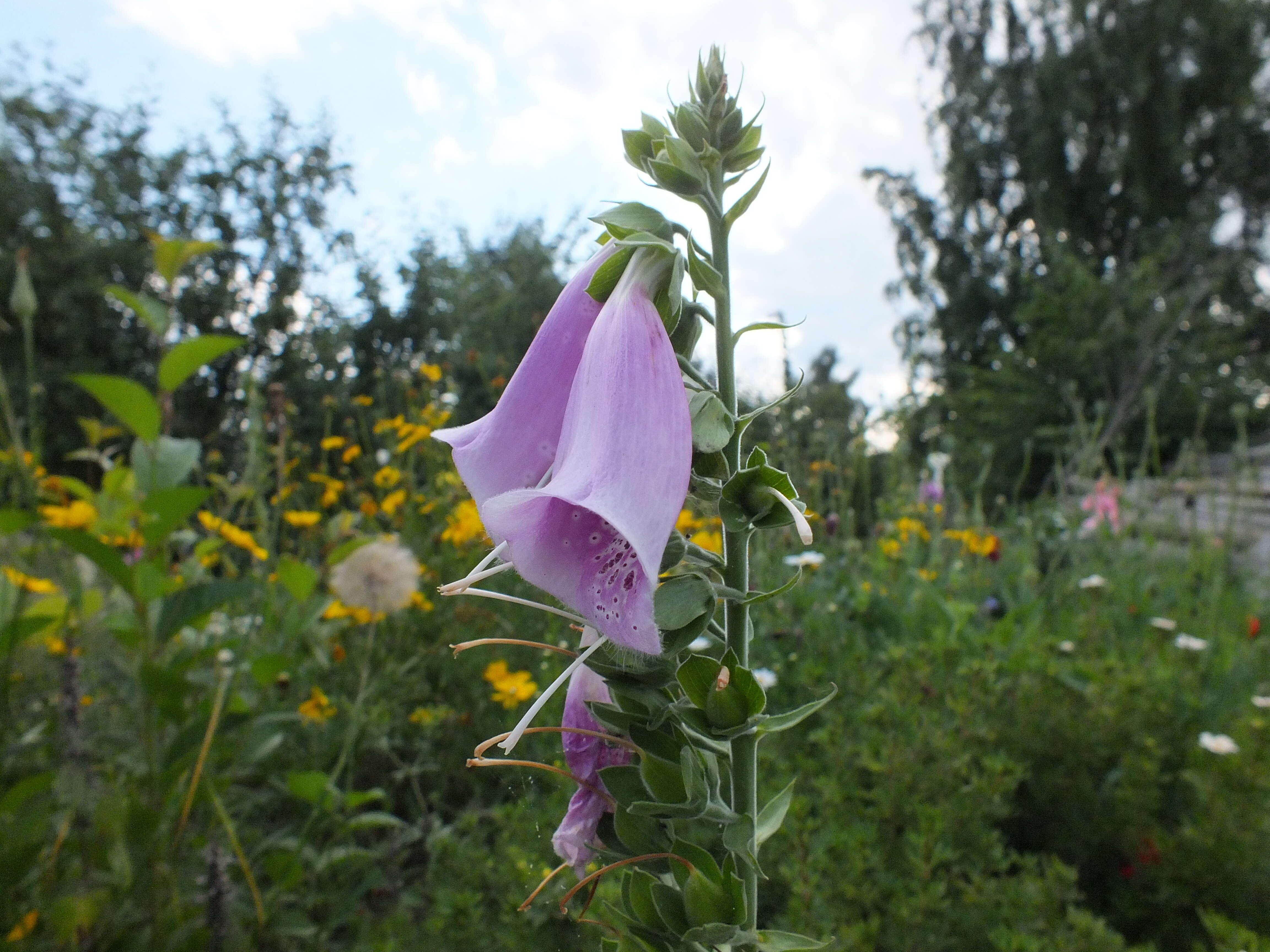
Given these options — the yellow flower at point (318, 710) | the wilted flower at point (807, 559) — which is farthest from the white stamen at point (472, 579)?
the wilted flower at point (807, 559)

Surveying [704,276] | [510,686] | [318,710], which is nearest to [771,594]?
[704,276]

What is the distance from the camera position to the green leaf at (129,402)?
100 cm

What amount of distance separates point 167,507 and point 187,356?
0.66 ft

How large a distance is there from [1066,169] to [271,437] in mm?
14562

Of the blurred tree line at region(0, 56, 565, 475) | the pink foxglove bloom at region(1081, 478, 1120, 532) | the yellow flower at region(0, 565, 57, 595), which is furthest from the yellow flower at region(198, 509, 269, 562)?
the blurred tree line at region(0, 56, 565, 475)

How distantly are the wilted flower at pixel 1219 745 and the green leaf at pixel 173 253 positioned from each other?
1.77m

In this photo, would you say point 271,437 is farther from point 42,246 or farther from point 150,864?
point 42,246

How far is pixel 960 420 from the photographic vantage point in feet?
41.4

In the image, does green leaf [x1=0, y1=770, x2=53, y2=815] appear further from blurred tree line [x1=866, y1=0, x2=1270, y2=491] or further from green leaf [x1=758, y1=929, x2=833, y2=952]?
blurred tree line [x1=866, y1=0, x2=1270, y2=491]

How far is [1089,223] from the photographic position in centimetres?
1450

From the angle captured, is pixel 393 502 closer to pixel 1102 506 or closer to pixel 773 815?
pixel 773 815

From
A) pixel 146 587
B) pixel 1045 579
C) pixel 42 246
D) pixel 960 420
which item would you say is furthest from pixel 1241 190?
pixel 42 246

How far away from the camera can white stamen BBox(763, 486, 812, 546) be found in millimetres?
310

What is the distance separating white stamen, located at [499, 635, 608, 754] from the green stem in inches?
2.7
